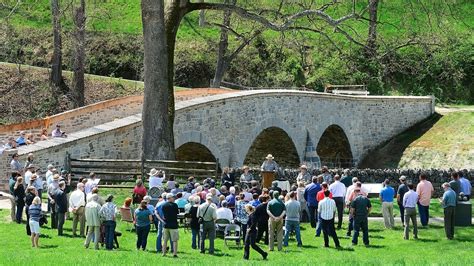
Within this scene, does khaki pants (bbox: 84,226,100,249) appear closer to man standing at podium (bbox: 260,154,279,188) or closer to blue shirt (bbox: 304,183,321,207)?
blue shirt (bbox: 304,183,321,207)

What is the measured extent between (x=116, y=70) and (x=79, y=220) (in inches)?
1240

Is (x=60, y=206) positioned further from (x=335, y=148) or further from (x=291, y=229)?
(x=335, y=148)

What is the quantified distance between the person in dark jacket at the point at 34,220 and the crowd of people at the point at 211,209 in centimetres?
2

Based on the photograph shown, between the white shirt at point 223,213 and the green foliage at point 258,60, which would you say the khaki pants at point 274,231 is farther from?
the green foliage at point 258,60

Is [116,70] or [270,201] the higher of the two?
[116,70]

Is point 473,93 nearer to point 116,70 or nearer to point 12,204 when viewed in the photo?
point 116,70

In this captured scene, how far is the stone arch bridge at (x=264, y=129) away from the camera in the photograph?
30.0 meters

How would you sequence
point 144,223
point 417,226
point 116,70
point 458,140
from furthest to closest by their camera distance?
point 116,70, point 458,140, point 417,226, point 144,223

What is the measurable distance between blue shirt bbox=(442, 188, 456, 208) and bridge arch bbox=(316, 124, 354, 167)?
22.6 meters

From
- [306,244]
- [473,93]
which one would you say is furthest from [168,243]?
[473,93]

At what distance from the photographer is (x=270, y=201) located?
22078 millimetres

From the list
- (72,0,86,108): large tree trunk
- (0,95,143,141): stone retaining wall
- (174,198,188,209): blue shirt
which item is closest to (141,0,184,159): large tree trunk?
(0,95,143,141): stone retaining wall

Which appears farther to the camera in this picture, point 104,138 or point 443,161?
point 443,161

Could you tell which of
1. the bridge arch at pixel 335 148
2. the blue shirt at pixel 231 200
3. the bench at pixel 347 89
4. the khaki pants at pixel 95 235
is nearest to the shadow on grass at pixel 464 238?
the blue shirt at pixel 231 200
